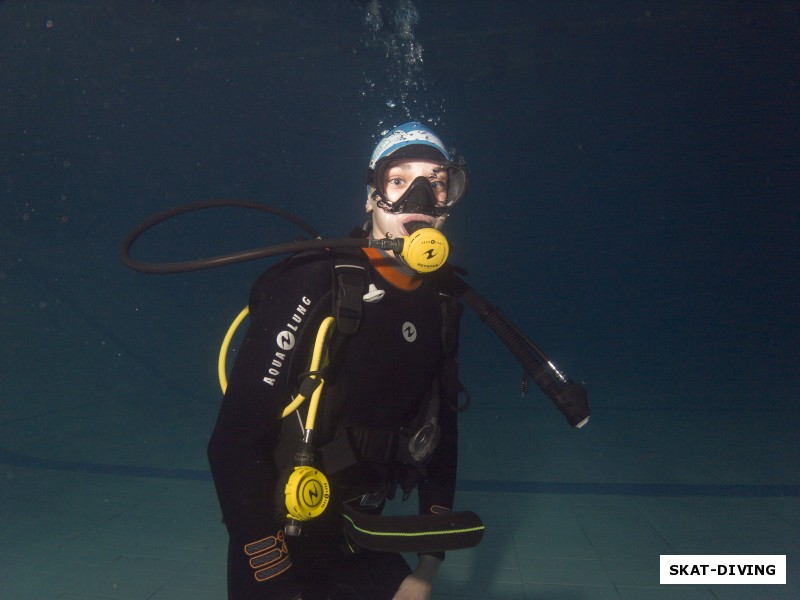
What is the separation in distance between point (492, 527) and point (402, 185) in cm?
337

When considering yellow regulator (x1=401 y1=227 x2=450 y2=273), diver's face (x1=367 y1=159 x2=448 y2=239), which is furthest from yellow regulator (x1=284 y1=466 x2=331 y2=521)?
diver's face (x1=367 y1=159 x2=448 y2=239)

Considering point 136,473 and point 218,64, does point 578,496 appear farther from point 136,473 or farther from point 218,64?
point 218,64

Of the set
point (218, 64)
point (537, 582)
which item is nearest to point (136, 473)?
point (537, 582)

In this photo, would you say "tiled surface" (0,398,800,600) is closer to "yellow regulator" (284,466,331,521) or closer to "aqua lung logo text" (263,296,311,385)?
"yellow regulator" (284,466,331,521)

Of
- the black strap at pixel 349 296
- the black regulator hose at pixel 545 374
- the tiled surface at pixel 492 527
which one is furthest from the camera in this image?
the tiled surface at pixel 492 527

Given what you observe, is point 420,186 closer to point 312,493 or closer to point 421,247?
point 421,247

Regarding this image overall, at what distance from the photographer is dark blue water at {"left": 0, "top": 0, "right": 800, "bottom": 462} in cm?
1953

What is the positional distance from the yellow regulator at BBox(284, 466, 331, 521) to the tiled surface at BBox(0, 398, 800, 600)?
2.20 metres

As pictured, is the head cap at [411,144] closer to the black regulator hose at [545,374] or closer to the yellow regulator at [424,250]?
the yellow regulator at [424,250]

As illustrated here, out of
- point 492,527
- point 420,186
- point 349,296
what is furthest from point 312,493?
point 492,527

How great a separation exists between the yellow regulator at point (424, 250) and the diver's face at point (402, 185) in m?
0.23

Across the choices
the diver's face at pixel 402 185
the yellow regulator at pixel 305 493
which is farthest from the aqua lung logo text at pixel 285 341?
the diver's face at pixel 402 185

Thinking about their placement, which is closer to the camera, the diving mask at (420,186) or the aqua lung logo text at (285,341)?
the aqua lung logo text at (285,341)

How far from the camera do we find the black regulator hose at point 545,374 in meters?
1.70
